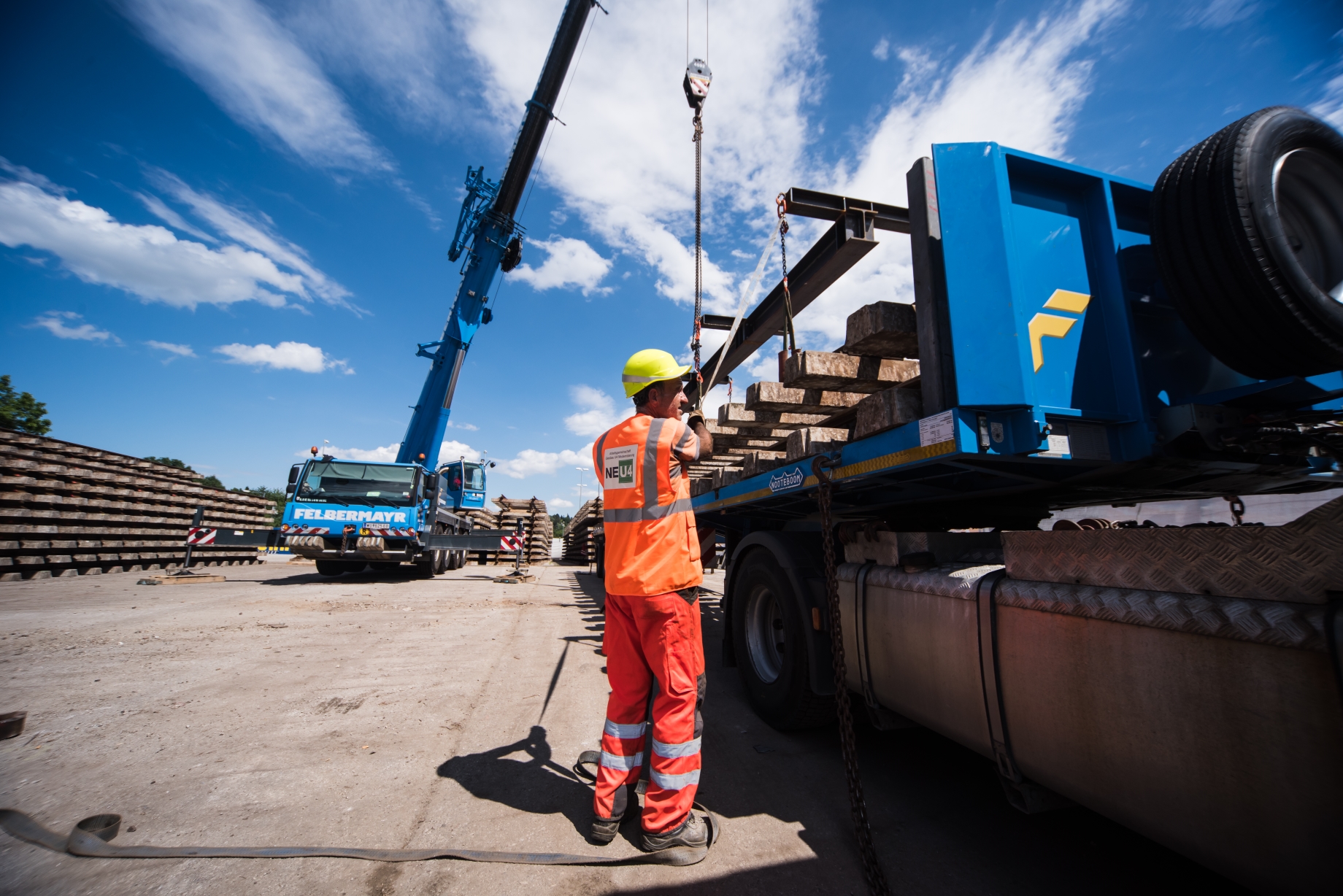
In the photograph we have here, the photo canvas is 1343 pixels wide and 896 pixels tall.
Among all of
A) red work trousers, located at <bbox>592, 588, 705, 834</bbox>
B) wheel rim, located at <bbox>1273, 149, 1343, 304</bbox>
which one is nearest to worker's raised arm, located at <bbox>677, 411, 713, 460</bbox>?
red work trousers, located at <bbox>592, 588, 705, 834</bbox>

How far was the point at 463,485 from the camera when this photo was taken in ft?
54.0

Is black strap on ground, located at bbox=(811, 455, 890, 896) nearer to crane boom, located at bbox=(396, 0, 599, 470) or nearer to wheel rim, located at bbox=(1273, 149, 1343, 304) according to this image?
wheel rim, located at bbox=(1273, 149, 1343, 304)

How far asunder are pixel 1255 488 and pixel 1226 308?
1841 millimetres

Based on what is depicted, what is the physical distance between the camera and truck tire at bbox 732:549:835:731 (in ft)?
10.7

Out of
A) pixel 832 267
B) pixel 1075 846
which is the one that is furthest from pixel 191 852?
pixel 832 267

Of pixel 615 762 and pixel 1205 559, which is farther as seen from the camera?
pixel 615 762

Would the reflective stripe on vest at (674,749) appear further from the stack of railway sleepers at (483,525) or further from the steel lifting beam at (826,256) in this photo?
the stack of railway sleepers at (483,525)

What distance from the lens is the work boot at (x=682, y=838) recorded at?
220 cm

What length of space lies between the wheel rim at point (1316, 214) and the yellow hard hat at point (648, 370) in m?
2.63

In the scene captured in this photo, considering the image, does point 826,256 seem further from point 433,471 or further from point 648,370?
point 433,471

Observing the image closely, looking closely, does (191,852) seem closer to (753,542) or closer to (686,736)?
(686,736)

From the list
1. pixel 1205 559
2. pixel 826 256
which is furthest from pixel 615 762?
pixel 826 256

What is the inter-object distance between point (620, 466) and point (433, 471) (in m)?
12.0

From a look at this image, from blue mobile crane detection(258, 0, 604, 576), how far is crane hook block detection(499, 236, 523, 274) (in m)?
0.02
